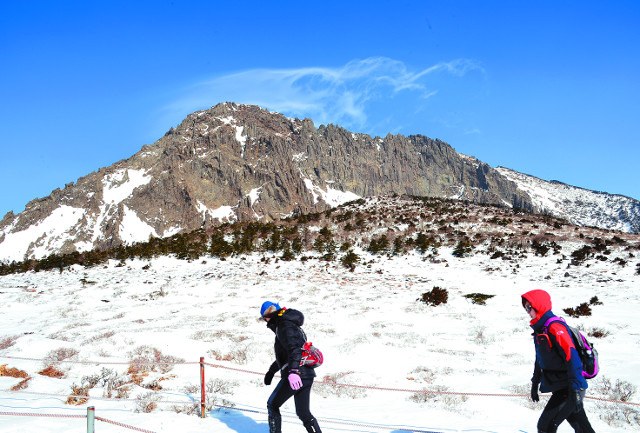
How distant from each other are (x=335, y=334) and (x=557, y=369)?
8693 millimetres

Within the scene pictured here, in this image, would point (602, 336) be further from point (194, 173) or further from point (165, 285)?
point (194, 173)

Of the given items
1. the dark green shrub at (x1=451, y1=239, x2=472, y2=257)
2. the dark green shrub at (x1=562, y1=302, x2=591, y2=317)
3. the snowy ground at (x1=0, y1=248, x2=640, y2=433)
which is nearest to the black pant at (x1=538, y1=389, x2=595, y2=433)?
the snowy ground at (x1=0, y1=248, x2=640, y2=433)

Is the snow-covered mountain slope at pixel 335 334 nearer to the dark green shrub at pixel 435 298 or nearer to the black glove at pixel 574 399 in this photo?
the dark green shrub at pixel 435 298

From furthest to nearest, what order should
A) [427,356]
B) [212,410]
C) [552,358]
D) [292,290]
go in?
1. [292,290]
2. [427,356]
3. [212,410]
4. [552,358]

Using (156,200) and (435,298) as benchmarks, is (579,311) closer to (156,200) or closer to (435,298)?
(435,298)

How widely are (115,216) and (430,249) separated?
151m

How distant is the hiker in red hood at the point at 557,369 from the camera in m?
4.16

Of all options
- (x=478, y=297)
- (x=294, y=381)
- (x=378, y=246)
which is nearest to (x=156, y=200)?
(x=378, y=246)

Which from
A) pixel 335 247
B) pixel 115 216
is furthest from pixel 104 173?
pixel 335 247

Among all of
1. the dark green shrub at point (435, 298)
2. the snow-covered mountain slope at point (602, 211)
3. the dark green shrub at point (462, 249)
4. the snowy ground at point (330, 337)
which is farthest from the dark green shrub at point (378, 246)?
the snow-covered mountain slope at point (602, 211)

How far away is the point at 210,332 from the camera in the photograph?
12.4 m

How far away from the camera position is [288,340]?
4.80 m

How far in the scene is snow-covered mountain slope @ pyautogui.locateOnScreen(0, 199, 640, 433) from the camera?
6.66 meters

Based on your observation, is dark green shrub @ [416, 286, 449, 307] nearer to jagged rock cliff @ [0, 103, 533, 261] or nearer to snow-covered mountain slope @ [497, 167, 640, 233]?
jagged rock cliff @ [0, 103, 533, 261]
